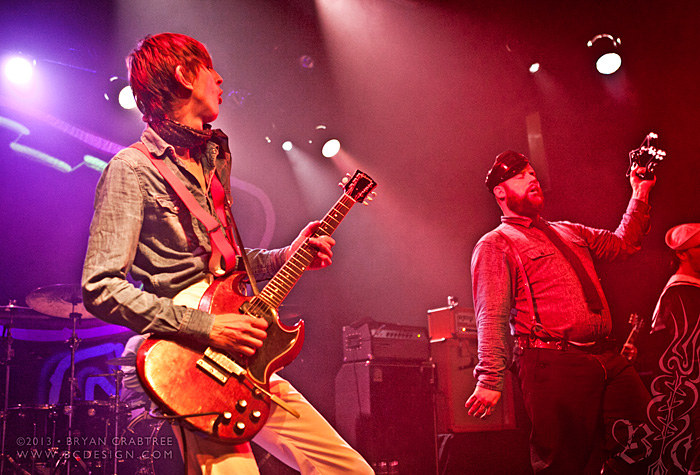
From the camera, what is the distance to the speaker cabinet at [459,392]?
6.07 m

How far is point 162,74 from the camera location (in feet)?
7.09

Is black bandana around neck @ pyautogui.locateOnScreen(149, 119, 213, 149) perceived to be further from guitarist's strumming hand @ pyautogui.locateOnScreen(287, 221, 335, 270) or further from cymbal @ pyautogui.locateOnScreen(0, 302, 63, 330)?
cymbal @ pyautogui.locateOnScreen(0, 302, 63, 330)

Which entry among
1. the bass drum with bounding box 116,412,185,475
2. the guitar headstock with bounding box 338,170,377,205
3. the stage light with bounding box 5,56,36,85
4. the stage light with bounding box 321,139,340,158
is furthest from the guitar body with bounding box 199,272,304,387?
the stage light with bounding box 321,139,340,158

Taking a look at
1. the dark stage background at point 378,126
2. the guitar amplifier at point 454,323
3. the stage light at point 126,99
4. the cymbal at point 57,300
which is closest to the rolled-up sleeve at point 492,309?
the dark stage background at point 378,126

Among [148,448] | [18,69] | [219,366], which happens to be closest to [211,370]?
[219,366]

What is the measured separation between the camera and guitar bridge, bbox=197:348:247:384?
5.89 feet

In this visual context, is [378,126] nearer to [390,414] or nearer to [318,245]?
[390,414]

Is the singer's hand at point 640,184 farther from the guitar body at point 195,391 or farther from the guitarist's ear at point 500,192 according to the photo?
the guitar body at point 195,391

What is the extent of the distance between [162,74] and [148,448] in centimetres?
489

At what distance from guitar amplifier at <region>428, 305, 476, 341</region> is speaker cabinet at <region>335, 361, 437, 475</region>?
1.47 feet

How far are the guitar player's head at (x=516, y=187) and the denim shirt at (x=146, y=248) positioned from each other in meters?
2.14

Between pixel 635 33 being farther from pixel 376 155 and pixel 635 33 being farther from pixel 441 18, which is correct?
pixel 376 155

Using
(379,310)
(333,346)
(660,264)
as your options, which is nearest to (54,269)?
(333,346)

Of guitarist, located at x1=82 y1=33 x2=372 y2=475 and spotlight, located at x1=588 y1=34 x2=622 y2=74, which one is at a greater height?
spotlight, located at x1=588 y1=34 x2=622 y2=74
